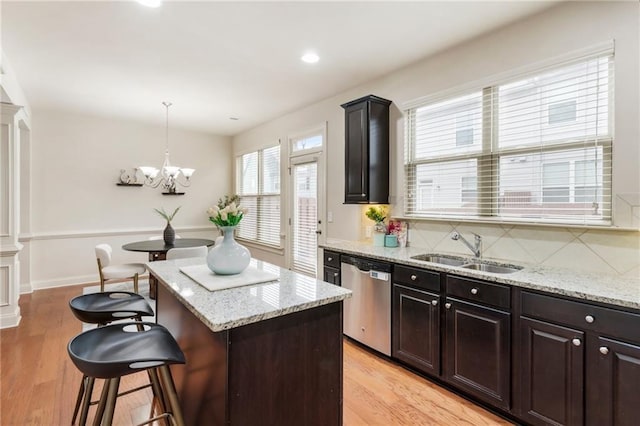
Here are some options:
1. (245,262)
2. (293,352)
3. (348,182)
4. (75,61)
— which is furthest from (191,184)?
(293,352)

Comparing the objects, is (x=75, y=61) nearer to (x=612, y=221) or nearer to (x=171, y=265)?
(x=171, y=265)

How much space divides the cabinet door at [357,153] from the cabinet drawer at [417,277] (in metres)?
0.93

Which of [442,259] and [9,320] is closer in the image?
[442,259]

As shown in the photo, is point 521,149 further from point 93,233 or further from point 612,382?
point 93,233

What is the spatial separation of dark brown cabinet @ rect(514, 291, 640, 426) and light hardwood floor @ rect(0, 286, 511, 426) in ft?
1.21

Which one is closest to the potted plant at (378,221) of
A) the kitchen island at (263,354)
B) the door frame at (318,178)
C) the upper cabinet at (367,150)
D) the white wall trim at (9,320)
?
the upper cabinet at (367,150)

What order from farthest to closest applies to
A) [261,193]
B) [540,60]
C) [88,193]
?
[261,193] < [88,193] < [540,60]

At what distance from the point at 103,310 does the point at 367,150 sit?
8.39 ft

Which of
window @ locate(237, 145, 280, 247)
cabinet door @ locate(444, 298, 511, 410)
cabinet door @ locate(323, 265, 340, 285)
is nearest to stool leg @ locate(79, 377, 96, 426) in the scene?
cabinet door @ locate(323, 265, 340, 285)

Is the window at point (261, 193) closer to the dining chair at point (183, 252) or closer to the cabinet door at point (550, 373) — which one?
the dining chair at point (183, 252)

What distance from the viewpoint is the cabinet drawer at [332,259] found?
134 inches

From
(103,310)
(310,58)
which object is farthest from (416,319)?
(310,58)

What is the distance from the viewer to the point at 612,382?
1.71 metres

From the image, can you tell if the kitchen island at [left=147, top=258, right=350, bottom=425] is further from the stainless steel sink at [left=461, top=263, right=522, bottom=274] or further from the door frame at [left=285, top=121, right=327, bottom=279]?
the door frame at [left=285, top=121, right=327, bottom=279]
